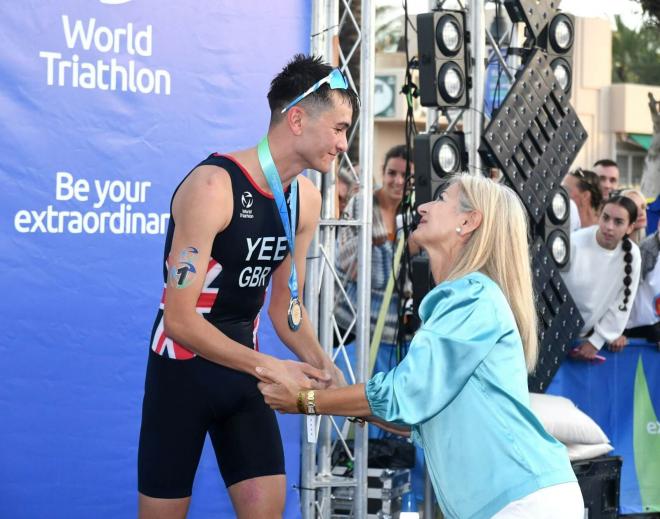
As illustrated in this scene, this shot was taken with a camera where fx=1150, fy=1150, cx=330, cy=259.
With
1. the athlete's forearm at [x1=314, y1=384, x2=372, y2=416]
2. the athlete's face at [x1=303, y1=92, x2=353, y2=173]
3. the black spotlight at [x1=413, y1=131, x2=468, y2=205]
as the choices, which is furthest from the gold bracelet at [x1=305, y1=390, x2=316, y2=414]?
the black spotlight at [x1=413, y1=131, x2=468, y2=205]

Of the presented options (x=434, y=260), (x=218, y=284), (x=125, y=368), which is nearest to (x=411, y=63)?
(x=125, y=368)

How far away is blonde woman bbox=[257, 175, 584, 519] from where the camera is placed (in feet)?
10.1

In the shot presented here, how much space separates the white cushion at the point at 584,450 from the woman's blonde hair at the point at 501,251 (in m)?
3.40

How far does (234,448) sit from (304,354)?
0.48 metres

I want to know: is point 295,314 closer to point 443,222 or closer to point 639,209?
point 443,222

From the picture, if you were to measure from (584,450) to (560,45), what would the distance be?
2460 millimetres

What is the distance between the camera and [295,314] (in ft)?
14.4

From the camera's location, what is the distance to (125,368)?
543cm

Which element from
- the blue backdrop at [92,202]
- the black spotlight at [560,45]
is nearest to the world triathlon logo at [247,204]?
the blue backdrop at [92,202]

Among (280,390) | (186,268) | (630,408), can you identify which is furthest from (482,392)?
(630,408)

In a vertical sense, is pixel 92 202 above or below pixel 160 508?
above

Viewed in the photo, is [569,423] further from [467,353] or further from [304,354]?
[467,353]

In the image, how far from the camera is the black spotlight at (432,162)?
6.22 m

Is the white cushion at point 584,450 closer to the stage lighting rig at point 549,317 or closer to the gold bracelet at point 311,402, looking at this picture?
the stage lighting rig at point 549,317
